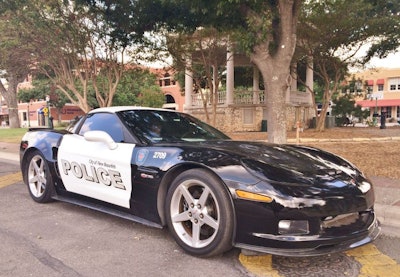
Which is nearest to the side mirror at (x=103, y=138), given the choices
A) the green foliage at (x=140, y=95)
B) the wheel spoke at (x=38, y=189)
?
the wheel spoke at (x=38, y=189)

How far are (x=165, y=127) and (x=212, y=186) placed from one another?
147 centimetres

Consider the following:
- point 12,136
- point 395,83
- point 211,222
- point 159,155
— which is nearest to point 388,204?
point 211,222

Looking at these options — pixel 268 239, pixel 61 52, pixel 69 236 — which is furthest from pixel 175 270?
pixel 61 52

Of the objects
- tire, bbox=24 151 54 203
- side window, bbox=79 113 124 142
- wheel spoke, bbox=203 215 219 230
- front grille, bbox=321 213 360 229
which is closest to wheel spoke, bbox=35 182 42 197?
tire, bbox=24 151 54 203

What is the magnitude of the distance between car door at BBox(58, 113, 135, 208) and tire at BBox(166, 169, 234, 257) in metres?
0.64

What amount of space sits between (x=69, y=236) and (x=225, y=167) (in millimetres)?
1946

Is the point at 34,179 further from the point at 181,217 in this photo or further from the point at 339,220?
the point at 339,220

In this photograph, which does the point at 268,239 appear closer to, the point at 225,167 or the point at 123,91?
the point at 225,167

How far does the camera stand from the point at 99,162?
4.25 meters

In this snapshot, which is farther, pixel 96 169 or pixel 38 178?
A: pixel 38 178

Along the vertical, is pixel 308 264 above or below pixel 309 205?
below

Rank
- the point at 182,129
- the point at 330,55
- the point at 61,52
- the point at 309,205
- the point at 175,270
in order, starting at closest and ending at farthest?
the point at 309,205 < the point at 175,270 < the point at 182,129 < the point at 61,52 < the point at 330,55

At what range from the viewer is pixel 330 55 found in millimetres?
20125

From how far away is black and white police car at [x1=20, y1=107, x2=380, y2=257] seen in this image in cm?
296
